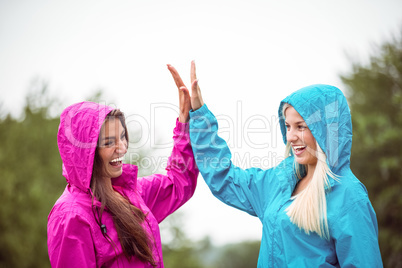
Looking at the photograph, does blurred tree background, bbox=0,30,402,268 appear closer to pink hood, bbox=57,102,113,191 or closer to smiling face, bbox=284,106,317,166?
smiling face, bbox=284,106,317,166

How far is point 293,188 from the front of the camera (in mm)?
2752

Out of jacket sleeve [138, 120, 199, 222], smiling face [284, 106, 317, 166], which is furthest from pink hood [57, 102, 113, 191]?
smiling face [284, 106, 317, 166]

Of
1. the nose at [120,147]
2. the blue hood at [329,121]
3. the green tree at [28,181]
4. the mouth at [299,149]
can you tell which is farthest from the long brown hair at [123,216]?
the green tree at [28,181]

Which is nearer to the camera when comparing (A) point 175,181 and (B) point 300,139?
(B) point 300,139

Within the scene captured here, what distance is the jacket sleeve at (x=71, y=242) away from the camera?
2.30 m

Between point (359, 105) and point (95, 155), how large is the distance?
45.0 feet

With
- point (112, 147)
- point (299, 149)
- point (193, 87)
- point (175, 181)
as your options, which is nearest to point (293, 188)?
point (299, 149)

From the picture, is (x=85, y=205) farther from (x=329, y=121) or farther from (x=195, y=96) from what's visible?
(x=329, y=121)

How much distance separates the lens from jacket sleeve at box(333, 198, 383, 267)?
2.25 metres

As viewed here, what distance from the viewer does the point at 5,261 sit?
13.3 m

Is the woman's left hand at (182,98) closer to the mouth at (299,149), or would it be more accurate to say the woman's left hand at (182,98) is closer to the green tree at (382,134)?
the mouth at (299,149)

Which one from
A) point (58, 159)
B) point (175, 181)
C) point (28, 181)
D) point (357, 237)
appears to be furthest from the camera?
point (58, 159)

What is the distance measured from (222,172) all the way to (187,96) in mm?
651

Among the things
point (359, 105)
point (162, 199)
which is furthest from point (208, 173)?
point (359, 105)
